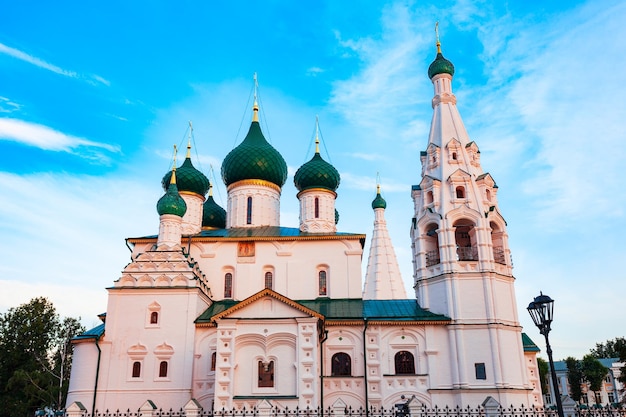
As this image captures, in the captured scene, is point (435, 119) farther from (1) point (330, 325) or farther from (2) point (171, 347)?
(2) point (171, 347)

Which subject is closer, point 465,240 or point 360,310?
point 360,310

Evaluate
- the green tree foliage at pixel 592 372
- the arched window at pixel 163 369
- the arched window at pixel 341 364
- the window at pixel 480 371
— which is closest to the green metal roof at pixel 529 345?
the window at pixel 480 371

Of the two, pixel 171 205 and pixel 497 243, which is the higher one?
pixel 171 205

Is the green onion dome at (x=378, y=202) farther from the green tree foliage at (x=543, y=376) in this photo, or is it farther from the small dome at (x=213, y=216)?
the green tree foliage at (x=543, y=376)

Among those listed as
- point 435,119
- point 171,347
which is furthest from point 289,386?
point 435,119

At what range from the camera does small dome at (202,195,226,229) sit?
28.9m

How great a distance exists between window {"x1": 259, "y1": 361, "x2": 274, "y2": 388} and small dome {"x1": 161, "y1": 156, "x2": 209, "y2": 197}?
38.8 ft

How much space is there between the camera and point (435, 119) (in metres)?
24.7

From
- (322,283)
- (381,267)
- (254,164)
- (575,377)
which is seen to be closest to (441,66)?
(254,164)

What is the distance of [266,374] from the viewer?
18422 mm

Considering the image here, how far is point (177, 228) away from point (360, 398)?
10.2 metres

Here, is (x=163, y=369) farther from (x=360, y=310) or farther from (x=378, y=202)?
(x=378, y=202)

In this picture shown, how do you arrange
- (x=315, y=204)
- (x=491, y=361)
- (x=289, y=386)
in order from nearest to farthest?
(x=289, y=386) < (x=491, y=361) < (x=315, y=204)

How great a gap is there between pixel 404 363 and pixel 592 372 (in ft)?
108
